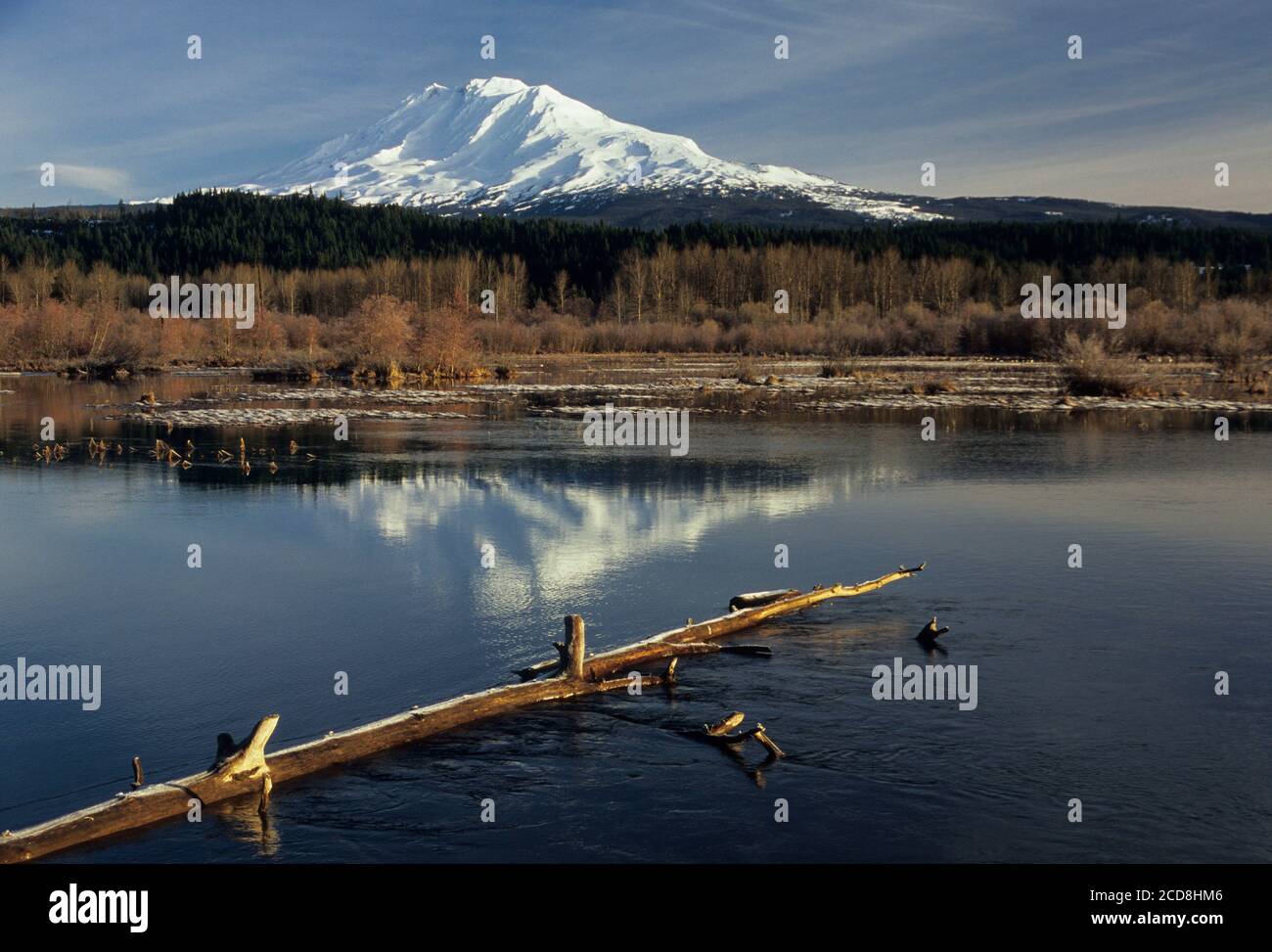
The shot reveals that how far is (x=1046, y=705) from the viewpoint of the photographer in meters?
12.3

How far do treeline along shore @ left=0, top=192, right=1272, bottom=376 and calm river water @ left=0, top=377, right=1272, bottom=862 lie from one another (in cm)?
3526

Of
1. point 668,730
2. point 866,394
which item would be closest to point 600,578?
point 668,730

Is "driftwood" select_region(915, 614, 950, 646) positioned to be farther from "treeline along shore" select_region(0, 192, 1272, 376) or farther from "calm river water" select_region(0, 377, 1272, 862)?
"treeline along shore" select_region(0, 192, 1272, 376)

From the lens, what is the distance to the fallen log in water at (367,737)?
29.6 ft

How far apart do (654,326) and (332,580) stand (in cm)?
8655

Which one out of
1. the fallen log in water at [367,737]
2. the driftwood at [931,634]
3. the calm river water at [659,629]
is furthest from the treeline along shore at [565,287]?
the fallen log in water at [367,737]

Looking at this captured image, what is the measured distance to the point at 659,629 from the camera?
48.8ft

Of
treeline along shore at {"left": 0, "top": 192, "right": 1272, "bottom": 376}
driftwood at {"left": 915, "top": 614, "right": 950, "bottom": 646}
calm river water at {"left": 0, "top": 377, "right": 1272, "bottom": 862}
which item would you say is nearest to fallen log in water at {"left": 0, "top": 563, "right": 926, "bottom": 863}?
calm river water at {"left": 0, "top": 377, "right": 1272, "bottom": 862}

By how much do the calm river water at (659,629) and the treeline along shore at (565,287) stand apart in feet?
116

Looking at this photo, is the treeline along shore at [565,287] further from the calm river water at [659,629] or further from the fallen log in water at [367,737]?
the fallen log in water at [367,737]

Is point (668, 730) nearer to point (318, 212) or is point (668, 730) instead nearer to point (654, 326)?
point (654, 326)

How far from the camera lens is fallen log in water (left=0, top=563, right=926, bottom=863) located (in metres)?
9.02

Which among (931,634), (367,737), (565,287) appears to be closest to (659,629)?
(931,634)

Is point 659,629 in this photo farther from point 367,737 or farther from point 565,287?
point 565,287
